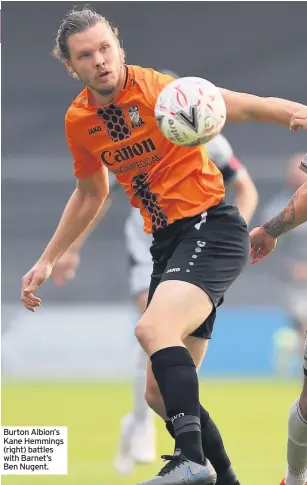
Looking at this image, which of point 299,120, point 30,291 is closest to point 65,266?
point 30,291

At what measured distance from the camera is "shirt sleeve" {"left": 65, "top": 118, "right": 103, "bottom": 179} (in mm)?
5043

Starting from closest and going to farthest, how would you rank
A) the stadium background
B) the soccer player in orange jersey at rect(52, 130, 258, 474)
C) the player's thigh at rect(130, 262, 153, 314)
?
the soccer player in orange jersey at rect(52, 130, 258, 474)
the player's thigh at rect(130, 262, 153, 314)
the stadium background

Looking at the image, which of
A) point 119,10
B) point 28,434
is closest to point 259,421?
point 28,434

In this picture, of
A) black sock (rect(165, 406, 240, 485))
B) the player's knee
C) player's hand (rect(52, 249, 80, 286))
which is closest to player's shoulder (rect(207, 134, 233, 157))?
player's hand (rect(52, 249, 80, 286))

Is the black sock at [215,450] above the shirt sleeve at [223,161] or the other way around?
the other way around

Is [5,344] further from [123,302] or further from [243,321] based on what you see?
[243,321]

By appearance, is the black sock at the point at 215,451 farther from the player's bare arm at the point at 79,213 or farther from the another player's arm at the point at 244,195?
the another player's arm at the point at 244,195

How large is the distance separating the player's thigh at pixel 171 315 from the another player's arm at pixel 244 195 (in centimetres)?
157

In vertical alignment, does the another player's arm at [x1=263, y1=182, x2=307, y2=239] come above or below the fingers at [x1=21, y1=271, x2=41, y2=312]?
above

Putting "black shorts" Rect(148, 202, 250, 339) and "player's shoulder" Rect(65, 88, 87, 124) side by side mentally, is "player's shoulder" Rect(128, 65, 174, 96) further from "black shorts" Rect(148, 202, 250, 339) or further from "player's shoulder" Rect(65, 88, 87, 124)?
"black shorts" Rect(148, 202, 250, 339)

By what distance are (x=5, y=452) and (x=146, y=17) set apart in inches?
558

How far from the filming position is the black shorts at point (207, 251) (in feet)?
15.0

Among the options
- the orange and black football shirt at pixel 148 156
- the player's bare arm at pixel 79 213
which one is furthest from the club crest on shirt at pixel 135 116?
the player's bare arm at pixel 79 213

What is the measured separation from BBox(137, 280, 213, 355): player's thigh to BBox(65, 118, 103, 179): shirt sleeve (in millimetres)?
929
